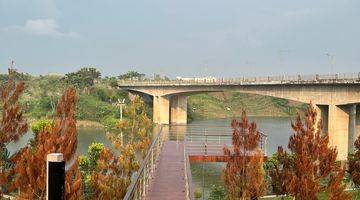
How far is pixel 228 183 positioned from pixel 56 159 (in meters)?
10.1

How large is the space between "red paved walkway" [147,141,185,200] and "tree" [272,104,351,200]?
3.16m

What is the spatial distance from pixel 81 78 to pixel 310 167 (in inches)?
3186

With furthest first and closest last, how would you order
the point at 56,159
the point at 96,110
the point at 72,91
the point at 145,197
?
the point at 96,110
the point at 72,91
the point at 145,197
the point at 56,159

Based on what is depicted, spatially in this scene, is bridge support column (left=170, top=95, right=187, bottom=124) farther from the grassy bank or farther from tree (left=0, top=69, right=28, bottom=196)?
tree (left=0, top=69, right=28, bottom=196)

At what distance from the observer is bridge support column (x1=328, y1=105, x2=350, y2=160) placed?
3550 cm

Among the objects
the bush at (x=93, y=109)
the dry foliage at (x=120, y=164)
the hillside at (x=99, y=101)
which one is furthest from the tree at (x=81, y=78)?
the dry foliage at (x=120, y=164)

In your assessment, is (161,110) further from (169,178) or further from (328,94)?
(169,178)

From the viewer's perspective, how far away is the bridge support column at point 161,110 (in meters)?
70.2

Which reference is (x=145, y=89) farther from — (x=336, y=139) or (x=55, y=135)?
(x=55, y=135)

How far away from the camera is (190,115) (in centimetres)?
8531

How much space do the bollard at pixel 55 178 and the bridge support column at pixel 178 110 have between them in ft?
225

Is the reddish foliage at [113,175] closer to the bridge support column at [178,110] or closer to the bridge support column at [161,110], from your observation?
the bridge support column at [161,110]

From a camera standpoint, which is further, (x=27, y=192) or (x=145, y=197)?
Result: (x=145, y=197)

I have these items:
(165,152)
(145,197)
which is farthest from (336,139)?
(145,197)
